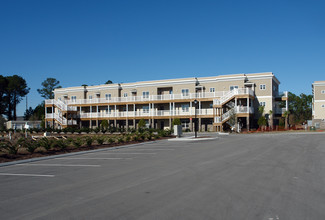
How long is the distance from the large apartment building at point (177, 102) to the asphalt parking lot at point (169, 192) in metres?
29.8

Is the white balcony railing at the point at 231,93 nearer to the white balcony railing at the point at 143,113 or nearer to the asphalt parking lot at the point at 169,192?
the white balcony railing at the point at 143,113

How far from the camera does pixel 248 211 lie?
18.9 ft

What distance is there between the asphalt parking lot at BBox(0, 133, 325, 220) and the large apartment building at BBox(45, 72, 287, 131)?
29815mm

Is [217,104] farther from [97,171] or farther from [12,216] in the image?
[12,216]

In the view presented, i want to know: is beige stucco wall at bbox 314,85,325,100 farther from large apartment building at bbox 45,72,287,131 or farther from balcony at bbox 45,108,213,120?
balcony at bbox 45,108,213,120

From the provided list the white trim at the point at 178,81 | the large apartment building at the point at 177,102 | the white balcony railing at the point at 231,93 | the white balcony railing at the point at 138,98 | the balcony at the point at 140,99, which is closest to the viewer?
the white balcony railing at the point at 231,93

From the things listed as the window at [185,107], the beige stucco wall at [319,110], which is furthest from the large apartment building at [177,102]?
the beige stucco wall at [319,110]

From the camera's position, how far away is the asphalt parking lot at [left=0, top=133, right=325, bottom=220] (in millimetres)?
5770

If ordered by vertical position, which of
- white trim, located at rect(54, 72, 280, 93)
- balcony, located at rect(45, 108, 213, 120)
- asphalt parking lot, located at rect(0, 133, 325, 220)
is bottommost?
asphalt parking lot, located at rect(0, 133, 325, 220)

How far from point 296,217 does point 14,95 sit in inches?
3566

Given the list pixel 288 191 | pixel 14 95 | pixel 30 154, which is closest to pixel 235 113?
pixel 30 154

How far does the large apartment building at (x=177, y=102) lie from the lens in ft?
141

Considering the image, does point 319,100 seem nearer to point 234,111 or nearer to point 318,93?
point 318,93

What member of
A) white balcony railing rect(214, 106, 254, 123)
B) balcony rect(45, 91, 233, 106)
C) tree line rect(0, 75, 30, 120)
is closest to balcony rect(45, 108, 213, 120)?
balcony rect(45, 91, 233, 106)
